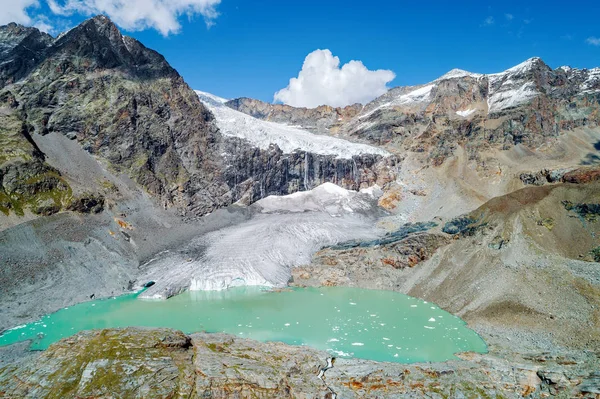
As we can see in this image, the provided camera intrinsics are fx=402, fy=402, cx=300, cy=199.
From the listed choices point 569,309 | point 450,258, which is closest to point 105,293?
point 450,258

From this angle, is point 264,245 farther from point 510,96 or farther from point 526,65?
point 526,65

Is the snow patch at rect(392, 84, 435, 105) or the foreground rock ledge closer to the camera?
the foreground rock ledge

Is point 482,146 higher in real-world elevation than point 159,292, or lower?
higher

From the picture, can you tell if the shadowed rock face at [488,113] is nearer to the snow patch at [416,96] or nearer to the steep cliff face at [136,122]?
the snow patch at [416,96]

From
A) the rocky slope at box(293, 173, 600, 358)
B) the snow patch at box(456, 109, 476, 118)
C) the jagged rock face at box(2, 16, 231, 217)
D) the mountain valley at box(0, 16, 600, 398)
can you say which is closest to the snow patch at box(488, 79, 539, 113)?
the mountain valley at box(0, 16, 600, 398)

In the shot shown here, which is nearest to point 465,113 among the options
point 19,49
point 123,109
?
point 123,109

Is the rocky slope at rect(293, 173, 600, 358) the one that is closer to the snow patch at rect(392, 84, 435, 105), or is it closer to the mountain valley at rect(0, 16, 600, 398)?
the mountain valley at rect(0, 16, 600, 398)

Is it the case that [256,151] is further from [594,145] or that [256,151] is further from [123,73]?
[594,145]
